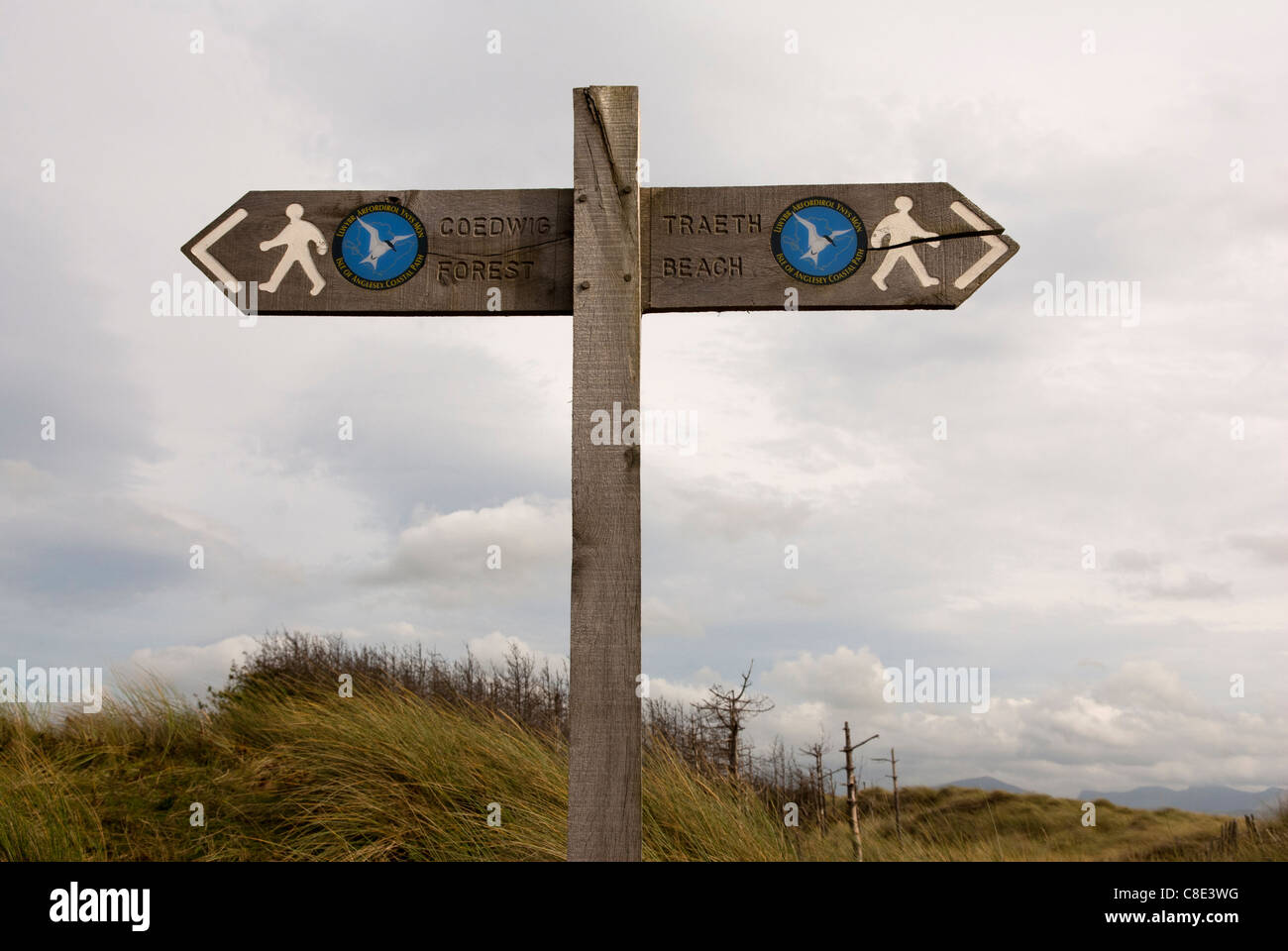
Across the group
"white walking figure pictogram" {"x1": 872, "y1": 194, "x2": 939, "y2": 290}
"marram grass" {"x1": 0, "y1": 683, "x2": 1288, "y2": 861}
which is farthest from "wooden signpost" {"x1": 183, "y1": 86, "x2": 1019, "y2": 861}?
"marram grass" {"x1": 0, "y1": 683, "x2": 1288, "y2": 861}

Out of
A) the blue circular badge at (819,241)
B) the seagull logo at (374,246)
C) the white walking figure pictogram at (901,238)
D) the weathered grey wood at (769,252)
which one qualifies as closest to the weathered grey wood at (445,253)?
the seagull logo at (374,246)

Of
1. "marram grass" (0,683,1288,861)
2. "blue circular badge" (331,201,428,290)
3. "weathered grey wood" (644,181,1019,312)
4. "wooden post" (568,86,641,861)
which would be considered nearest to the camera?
"wooden post" (568,86,641,861)

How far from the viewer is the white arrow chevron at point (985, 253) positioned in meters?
3.47

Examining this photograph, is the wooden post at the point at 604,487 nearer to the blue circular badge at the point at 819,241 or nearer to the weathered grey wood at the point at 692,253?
the weathered grey wood at the point at 692,253

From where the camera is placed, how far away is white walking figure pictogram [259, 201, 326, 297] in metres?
3.62

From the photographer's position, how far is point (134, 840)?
199 inches

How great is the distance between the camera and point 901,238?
3.48 meters

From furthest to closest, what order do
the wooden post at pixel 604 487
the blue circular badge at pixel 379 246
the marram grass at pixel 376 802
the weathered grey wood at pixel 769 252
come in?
the marram grass at pixel 376 802
the blue circular badge at pixel 379 246
the weathered grey wood at pixel 769 252
the wooden post at pixel 604 487

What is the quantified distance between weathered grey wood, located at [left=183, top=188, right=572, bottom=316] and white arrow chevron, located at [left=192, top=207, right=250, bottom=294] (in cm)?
1

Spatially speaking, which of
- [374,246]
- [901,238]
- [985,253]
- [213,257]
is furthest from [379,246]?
[985,253]

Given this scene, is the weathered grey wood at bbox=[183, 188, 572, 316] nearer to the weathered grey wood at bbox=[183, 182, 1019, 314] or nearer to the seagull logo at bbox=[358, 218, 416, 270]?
the weathered grey wood at bbox=[183, 182, 1019, 314]
